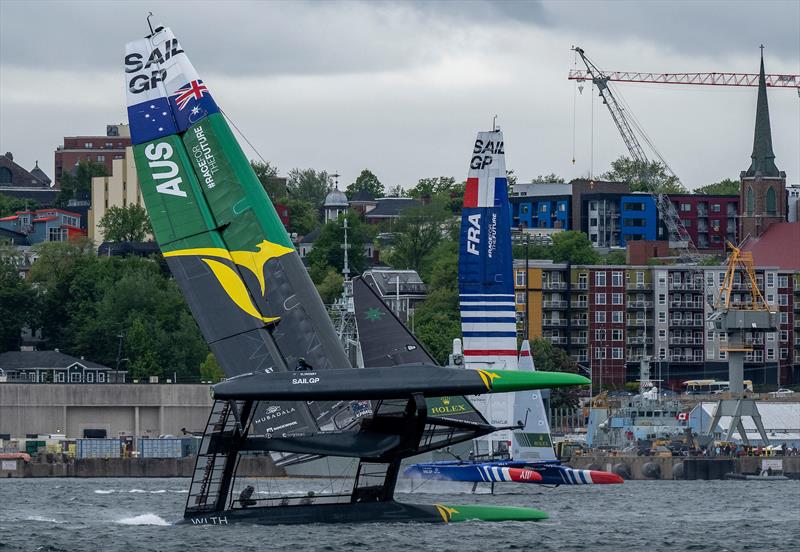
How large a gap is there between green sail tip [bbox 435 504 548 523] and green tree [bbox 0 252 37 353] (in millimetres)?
88572

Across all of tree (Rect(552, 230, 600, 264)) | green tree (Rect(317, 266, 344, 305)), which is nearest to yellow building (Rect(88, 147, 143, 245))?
tree (Rect(552, 230, 600, 264))

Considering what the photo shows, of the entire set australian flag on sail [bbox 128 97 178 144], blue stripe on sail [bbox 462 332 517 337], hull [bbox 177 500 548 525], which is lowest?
hull [bbox 177 500 548 525]

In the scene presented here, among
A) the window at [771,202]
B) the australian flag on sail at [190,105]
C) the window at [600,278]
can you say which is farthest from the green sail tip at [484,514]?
the window at [771,202]

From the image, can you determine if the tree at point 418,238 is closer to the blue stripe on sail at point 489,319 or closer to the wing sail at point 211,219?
the blue stripe on sail at point 489,319

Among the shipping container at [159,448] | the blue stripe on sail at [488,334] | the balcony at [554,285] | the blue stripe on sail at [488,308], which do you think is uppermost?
the balcony at [554,285]

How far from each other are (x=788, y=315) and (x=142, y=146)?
358 feet

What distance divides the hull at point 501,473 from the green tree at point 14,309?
229 feet

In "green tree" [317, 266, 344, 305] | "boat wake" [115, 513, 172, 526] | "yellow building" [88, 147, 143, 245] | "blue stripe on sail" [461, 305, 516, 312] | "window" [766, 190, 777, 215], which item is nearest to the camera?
"boat wake" [115, 513, 172, 526]

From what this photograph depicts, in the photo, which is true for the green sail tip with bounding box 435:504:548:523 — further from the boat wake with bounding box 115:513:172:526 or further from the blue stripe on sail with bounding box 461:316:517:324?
the blue stripe on sail with bounding box 461:316:517:324

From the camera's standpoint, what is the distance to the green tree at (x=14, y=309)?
130750mm

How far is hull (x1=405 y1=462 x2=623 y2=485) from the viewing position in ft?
201

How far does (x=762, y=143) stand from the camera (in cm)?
18225

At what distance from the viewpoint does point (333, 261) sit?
507 ft

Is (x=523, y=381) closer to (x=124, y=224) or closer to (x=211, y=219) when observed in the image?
(x=211, y=219)
